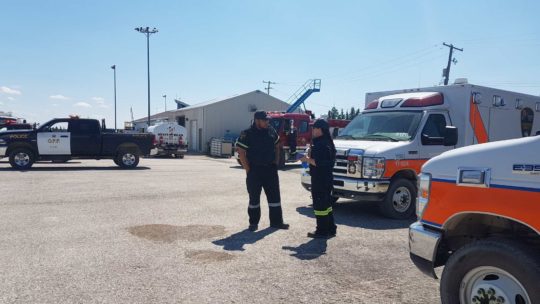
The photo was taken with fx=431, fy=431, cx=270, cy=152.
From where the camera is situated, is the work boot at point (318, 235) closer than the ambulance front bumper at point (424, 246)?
No

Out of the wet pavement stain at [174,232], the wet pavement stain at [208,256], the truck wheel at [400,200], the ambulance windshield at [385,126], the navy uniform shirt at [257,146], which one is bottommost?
the wet pavement stain at [208,256]

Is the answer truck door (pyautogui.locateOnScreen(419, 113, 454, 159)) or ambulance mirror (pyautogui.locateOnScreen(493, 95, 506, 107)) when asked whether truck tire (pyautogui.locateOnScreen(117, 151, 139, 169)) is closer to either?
truck door (pyautogui.locateOnScreen(419, 113, 454, 159))

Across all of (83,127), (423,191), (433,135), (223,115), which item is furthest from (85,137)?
(223,115)

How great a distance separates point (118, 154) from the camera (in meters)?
17.5

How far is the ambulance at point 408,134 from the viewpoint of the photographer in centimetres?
775

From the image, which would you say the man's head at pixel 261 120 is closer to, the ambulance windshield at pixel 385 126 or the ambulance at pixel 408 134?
the ambulance at pixel 408 134

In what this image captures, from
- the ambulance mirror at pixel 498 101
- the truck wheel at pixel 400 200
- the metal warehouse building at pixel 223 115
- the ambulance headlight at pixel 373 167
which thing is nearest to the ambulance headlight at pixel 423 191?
the ambulance headlight at pixel 373 167

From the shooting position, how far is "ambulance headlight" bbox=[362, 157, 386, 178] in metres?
7.62

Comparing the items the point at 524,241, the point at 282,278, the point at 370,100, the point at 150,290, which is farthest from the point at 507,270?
the point at 370,100

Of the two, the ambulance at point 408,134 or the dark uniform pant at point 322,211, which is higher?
the ambulance at point 408,134

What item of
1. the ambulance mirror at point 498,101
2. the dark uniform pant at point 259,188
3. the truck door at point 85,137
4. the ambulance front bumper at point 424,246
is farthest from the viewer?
the truck door at point 85,137

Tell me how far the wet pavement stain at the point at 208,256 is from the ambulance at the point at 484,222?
8.03 ft

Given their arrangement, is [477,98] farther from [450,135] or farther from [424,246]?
[424,246]

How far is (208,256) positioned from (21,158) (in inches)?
528
